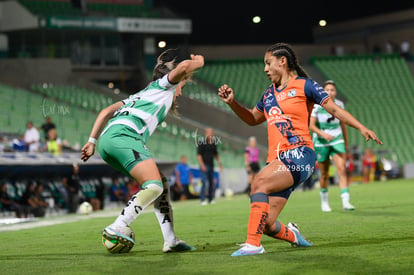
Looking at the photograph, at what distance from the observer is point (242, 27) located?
5269 centimetres

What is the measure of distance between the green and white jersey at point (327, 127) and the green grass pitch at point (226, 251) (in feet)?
6.05

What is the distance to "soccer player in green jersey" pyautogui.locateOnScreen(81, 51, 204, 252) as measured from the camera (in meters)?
7.85

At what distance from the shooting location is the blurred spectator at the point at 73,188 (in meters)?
23.3

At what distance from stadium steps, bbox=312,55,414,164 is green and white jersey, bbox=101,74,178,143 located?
115ft

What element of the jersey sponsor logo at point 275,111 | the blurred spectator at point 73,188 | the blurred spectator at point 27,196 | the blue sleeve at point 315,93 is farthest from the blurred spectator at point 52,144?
the blue sleeve at point 315,93

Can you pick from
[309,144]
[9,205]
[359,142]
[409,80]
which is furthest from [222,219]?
[409,80]

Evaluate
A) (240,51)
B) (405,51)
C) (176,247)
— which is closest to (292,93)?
(176,247)

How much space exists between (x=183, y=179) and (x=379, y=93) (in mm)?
23879

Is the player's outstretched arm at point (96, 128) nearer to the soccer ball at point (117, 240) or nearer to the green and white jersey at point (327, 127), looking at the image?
the soccer ball at point (117, 240)

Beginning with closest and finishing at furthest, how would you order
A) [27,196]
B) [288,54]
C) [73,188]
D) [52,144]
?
[288,54] → [27,196] → [73,188] → [52,144]

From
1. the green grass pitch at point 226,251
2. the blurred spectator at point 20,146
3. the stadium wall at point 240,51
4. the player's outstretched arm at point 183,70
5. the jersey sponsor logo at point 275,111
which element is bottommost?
the green grass pitch at point 226,251

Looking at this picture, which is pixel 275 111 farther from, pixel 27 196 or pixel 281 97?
pixel 27 196

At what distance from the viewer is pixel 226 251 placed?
8.30 metres

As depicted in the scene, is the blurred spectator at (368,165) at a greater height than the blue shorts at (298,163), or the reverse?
the blurred spectator at (368,165)
